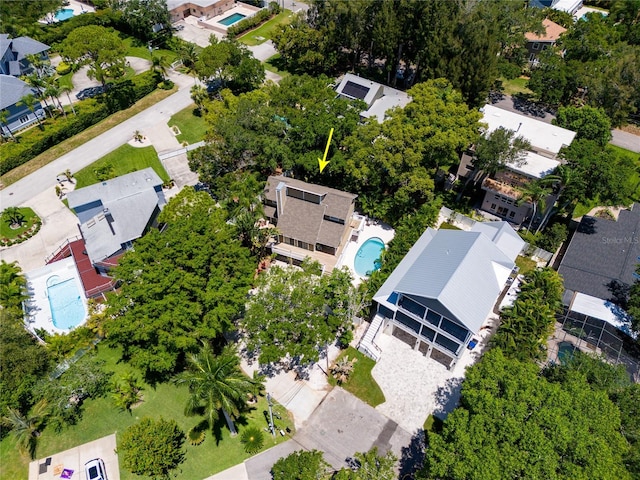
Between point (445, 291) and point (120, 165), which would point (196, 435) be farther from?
point (120, 165)

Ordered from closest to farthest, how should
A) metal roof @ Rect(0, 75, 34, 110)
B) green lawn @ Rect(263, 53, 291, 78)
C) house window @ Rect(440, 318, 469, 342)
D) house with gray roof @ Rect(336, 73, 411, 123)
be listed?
1. house window @ Rect(440, 318, 469, 342)
2. house with gray roof @ Rect(336, 73, 411, 123)
3. metal roof @ Rect(0, 75, 34, 110)
4. green lawn @ Rect(263, 53, 291, 78)

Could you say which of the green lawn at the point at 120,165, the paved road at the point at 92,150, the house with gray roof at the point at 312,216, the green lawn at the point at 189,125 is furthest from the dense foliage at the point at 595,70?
the green lawn at the point at 120,165

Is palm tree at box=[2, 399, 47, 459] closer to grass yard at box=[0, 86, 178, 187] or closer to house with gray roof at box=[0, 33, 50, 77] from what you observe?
grass yard at box=[0, 86, 178, 187]

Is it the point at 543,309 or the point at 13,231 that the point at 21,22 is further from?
the point at 543,309

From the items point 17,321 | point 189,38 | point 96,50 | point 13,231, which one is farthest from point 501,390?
point 189,38

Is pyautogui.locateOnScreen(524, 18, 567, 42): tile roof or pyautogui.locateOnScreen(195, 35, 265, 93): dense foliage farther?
pyautogui.locateOnScreen(524, 18, 567, 42): tile roof

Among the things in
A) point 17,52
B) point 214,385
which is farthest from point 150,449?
point 17,52

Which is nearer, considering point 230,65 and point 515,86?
point 230,65

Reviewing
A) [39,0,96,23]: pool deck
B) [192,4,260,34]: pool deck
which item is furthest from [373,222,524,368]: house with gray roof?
[39,0,96,23]: pool deck
